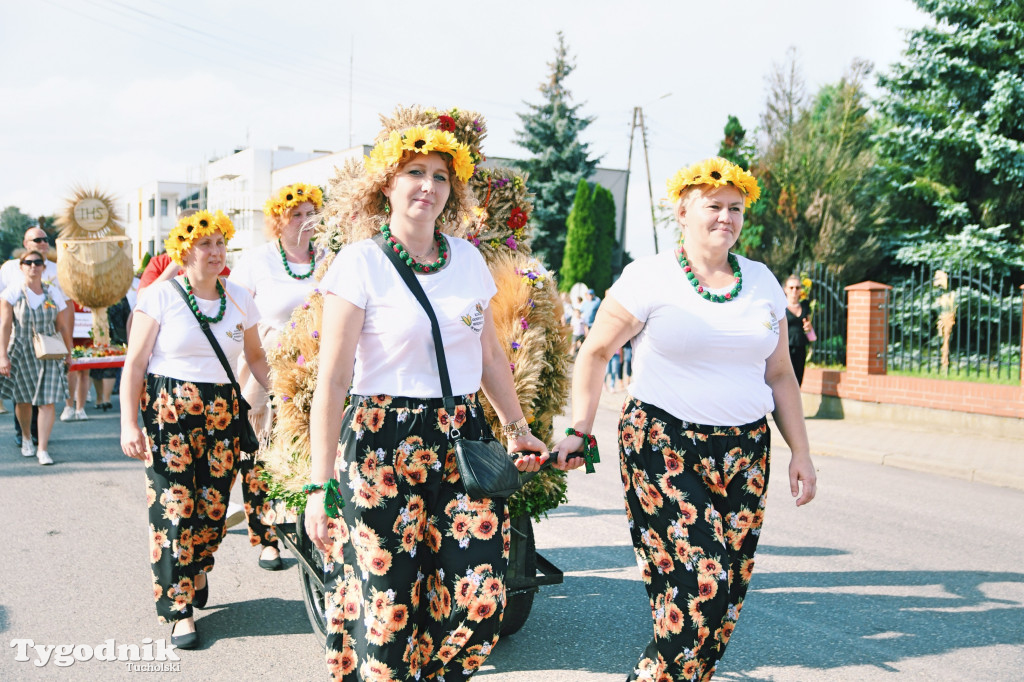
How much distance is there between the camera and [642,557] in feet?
10.5

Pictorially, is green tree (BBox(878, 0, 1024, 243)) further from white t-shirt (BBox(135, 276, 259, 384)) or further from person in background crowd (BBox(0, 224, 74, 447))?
white t-shirt (BBox(135, 276, 259, 384))

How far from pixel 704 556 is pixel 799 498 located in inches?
22.2

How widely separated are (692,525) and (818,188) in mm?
18007

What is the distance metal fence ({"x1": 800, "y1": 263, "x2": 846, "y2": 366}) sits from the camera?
13828mm

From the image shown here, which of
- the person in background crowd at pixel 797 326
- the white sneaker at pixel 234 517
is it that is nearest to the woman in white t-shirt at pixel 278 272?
the white sneaker at pixel 234 517

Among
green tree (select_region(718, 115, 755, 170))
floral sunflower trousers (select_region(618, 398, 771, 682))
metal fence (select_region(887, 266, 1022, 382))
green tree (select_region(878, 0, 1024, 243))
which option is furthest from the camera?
green tree (select_region(718, 115, 755, 170))

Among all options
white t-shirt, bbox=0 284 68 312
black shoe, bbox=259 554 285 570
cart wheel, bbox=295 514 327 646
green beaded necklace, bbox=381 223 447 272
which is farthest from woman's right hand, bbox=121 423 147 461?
white t-shirt, bbox=0 284 68 312

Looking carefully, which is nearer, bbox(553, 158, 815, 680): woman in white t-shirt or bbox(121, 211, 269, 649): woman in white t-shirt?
bbox(553, 158, 815, 680): woman in white t-shirt

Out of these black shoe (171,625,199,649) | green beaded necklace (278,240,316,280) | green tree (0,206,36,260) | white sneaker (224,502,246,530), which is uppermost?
green tree (0,206,36,260)

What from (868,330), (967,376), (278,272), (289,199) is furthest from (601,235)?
(278,272)

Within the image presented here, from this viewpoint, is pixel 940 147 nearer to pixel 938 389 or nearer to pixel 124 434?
pixel 938 389

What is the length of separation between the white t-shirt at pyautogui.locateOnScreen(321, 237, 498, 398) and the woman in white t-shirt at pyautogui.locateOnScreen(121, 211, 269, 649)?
180 centimetres

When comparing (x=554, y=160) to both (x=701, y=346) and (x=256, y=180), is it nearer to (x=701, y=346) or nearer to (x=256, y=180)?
(x=256, y=180)

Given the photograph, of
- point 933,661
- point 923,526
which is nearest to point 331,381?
point 933,661
